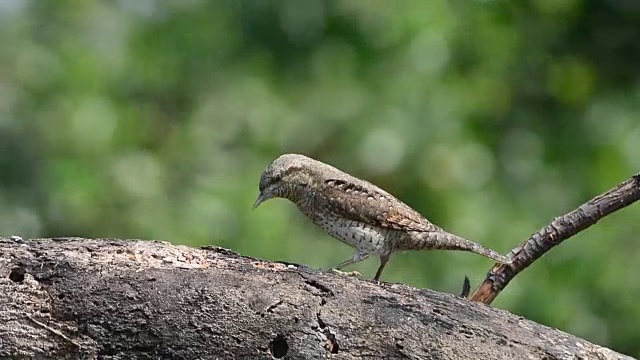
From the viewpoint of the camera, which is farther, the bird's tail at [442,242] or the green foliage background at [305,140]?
the green foliage background at [305,140]

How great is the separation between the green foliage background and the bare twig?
1.29 meters

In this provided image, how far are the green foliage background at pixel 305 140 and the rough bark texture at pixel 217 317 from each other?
73.9 inches

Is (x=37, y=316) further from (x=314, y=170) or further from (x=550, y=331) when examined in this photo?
(x=314, y=170)

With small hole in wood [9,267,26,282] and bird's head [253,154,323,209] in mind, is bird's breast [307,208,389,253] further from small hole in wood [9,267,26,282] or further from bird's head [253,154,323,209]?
small hole in wood [9,267,26,282]

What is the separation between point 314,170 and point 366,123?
25.8 inches

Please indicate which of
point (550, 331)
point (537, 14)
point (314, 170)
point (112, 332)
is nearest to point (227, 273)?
point (112, 332)

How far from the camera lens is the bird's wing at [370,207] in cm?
397

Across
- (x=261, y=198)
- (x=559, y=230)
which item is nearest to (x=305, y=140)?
(x=261, y=198)

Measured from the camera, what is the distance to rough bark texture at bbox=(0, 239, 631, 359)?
7.95ft

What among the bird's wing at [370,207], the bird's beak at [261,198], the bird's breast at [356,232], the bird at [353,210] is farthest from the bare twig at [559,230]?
the bird's beak at [261,198]

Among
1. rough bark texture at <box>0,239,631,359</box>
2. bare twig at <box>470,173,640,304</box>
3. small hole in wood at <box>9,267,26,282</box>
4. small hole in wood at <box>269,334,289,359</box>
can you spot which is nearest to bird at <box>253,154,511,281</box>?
bare twig at <box>470,173,640,304</box>

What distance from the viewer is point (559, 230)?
10.2ft

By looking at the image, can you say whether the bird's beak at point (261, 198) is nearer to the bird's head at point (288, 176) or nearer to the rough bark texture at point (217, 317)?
the bird's head at point (288, 176)

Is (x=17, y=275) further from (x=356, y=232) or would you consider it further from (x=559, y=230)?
(x=356, y=232)
